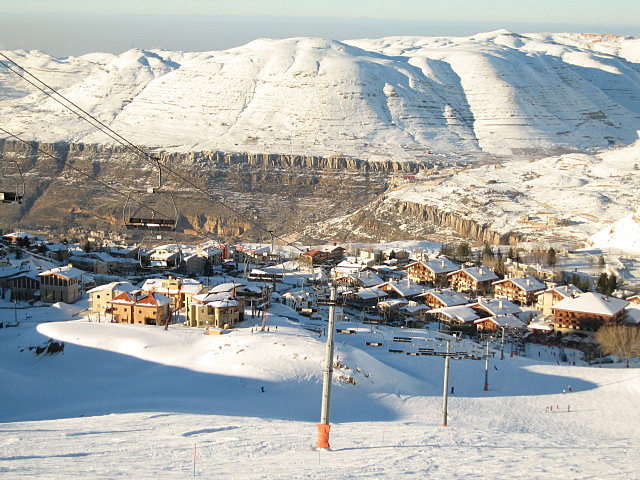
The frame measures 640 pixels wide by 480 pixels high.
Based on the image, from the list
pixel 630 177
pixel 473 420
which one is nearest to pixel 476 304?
pixel 473 420

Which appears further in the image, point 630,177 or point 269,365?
point 630,177

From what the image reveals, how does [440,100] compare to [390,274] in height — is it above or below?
above

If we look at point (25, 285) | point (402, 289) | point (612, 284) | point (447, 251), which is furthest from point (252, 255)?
point (612, 284)

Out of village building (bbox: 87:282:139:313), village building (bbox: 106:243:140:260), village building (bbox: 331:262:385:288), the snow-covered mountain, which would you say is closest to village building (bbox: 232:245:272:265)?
village building (bbox: 106:243:140:260)

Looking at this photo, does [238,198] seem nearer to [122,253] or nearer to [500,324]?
[122,253]

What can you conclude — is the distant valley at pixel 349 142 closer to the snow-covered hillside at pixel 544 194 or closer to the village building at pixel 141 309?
the snow-covered hillside at pixel 544 194

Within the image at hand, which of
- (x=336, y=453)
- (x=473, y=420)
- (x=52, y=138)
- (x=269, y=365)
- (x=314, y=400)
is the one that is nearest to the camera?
(x=336, y=453)

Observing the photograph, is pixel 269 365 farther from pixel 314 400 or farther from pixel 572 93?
pixel 572 93

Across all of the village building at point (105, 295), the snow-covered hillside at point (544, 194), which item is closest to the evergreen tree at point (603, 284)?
the snow-covered hillside at point (544, 194)
